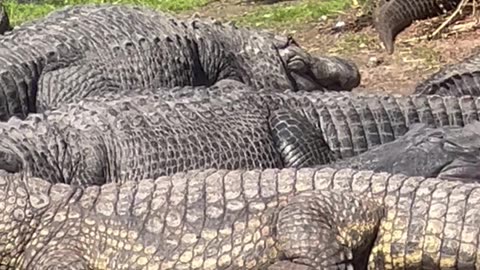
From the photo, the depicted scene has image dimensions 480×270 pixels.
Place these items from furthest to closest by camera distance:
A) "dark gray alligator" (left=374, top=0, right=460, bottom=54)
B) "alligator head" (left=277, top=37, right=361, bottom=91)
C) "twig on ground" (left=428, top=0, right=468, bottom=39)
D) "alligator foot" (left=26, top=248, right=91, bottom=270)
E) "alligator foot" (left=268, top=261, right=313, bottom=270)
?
"twig on ground" (left=428, top=0, right=468, bottom=39) < "dark gray alligator" (left=374, top=0, right=460, bottom=54) < "alligator head" (left=277, top=37, right=361, bottom=91) < "alligator foot" (left=26, top=248, right=91, bottom=270) < "alligator foot" (left=268, top=261, right=313, bottom=270)

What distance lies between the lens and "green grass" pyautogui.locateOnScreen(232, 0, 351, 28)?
9531 mm

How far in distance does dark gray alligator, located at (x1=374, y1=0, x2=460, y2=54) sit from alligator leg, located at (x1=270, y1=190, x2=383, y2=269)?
435 centimetres

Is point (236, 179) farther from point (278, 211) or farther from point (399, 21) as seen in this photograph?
point (399, 21)

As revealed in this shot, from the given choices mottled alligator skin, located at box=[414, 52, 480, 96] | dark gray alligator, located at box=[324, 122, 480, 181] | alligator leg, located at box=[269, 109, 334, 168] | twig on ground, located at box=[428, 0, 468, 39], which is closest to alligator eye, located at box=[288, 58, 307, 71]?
mottled alligator skin, located at box=[414, 52, 480, 96]

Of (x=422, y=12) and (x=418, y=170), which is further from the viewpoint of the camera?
(x=422, y=12)

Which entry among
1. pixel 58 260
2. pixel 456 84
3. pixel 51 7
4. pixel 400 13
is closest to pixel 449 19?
pixel 400 13

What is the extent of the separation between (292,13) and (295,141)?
15.1 ft

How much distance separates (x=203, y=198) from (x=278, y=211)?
24cm

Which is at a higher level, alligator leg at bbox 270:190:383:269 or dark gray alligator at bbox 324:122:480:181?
alligator leg at bbox 270:190:383:269

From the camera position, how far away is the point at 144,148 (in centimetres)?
507

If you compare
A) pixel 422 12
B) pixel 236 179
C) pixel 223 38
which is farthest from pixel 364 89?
pixel 236 179

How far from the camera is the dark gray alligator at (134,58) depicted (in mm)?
6102

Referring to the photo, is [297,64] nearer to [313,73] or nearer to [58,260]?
[313,73]

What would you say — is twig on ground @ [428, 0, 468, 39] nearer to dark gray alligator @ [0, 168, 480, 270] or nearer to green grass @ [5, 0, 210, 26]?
green grass @ [5, 0, 210, 26]
